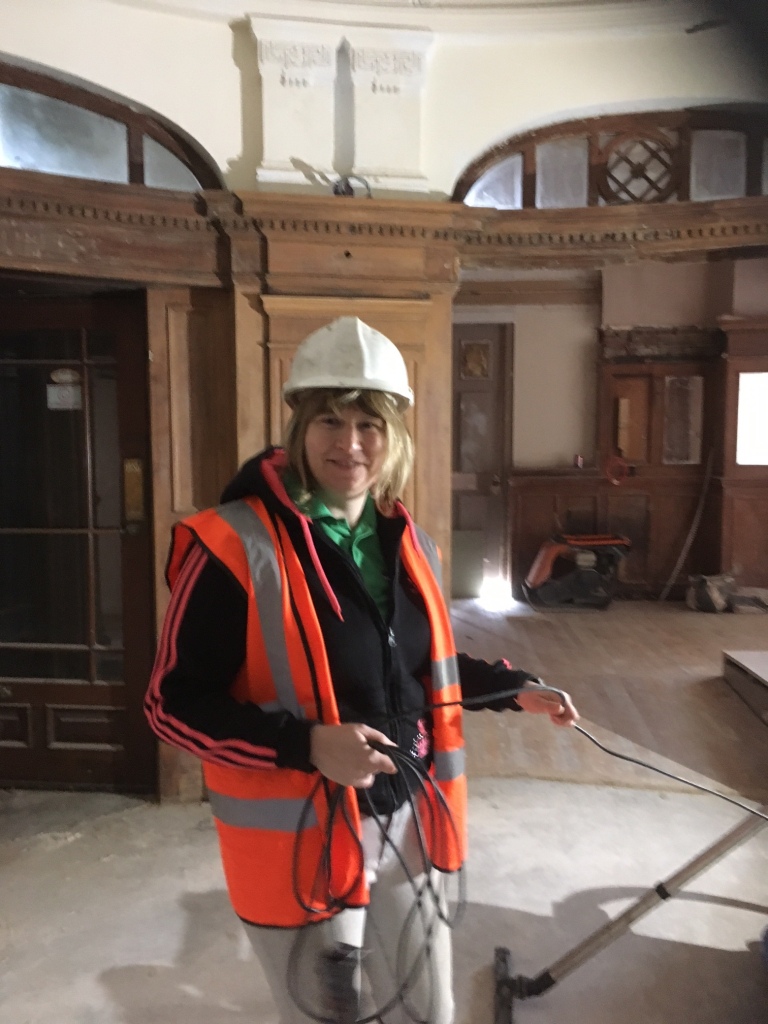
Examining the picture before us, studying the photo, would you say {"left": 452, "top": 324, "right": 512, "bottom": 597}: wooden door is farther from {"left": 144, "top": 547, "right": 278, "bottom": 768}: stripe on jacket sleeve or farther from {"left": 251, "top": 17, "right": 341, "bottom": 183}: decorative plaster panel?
{"left": 144, "top": 547, "right": 278, "bottom": 768}: stripe on jacket sleeve

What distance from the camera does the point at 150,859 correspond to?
2.26m

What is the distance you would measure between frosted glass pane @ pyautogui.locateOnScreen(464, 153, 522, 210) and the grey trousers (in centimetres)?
219

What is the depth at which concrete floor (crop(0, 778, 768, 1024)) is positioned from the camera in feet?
5.52

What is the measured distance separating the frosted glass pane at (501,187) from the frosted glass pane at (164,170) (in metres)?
0.97

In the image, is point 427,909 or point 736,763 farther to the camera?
point 736,763

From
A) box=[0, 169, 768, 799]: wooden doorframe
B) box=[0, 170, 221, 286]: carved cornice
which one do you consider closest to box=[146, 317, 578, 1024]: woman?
box=[0, 169, 768, 799]: wooden doorframe

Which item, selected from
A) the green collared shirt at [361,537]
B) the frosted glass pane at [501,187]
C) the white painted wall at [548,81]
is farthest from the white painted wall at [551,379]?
the green collared shirt at [361,537]

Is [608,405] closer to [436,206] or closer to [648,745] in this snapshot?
[648,745]

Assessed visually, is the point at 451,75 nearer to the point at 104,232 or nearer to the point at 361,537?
the point at 104,232

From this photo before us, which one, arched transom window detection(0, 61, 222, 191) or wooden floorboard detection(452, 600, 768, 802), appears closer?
arched transom window detection(0, 61, 222, 191)

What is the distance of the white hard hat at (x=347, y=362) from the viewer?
103 cm

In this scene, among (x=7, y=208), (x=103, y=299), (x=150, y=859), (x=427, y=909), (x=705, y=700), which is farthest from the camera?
(x=705, y=700)

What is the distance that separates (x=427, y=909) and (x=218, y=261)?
2.01 m

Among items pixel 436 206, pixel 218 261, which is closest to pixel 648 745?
pixel 436 206
